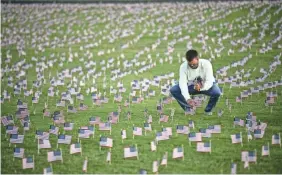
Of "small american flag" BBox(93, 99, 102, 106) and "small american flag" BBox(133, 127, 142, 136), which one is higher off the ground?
"small american flag" BBox(93, 99, 102, 106)

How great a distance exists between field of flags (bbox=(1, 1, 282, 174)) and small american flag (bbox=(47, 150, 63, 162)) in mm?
15

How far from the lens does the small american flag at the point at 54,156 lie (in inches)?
332

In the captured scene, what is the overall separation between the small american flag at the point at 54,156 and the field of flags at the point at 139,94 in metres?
0.02

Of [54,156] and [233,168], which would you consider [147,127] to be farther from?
[233,168]

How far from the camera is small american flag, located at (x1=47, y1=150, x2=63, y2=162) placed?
8.45 meters

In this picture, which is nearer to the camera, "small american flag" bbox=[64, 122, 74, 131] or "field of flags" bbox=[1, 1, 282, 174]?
"field of flags" bbox=[1, 1, 282, 174]

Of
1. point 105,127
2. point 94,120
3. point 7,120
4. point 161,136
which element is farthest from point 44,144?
point 7,120

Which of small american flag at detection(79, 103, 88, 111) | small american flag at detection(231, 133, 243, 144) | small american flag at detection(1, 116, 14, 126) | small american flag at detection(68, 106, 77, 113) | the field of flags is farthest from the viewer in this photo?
small american flag at detection(79, 103, 88, 111)

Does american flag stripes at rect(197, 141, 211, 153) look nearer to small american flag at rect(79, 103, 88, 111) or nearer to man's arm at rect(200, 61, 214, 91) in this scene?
man's arm at rect(200, 61, 214, 91)

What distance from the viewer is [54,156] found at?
8.48 meters

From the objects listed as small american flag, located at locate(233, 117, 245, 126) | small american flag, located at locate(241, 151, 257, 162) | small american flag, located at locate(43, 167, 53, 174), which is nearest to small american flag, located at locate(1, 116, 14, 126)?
small american flag, located at locate(43, 167, 53, 174)

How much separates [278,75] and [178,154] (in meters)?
8.84

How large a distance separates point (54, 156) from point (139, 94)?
6.35 meters

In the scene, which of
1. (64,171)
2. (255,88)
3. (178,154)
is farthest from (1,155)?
(255,88)
